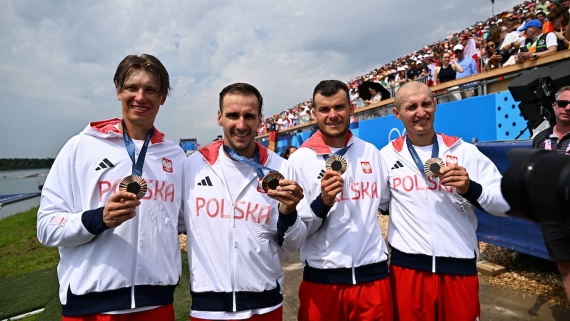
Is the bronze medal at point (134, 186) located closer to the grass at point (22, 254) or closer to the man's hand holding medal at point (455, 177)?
the man's hand holding medal at point (455, 177)

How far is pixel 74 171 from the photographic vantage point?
2.21 metres

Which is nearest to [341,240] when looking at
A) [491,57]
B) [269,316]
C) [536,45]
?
[269,316]

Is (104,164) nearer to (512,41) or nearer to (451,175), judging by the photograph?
(451,175)

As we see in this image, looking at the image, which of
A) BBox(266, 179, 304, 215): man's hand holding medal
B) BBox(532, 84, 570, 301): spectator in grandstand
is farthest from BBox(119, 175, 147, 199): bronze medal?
BBox(532, 84, 570, 301): spectator in grandstand

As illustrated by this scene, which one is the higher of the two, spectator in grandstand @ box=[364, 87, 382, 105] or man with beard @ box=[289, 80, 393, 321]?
spectator in grandstand @ box=[364, 87, 382, 105]

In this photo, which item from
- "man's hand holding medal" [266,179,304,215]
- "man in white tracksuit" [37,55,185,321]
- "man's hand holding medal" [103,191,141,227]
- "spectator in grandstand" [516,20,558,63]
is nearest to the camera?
"man's hand holding medal" [103,191,141,227]

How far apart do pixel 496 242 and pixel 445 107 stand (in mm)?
3353

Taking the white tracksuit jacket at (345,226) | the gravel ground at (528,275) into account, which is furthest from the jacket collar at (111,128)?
the gravel ground at (528,275)

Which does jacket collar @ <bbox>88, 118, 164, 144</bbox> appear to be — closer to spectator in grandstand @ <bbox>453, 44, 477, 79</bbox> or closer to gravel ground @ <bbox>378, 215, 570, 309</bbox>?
gravel ground @ <bbox>378, 215, 570, 309</bbox>

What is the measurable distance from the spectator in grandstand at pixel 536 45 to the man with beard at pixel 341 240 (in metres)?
4.67

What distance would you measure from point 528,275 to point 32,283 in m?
8.53

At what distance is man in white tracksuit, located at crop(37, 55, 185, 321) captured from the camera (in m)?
2.10

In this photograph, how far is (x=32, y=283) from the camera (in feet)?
22.8

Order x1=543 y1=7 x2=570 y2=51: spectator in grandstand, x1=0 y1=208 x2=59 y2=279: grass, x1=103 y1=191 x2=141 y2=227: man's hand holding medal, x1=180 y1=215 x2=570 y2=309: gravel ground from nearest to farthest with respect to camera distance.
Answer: x1=103 y1=191 x2=141 y2=227: man's hand holding medal → x1=180 y1=215 x2=570 y2=309: gravel ground → x1=543 y1=7 x2=570 y2=51: spectator in grandstand → x1=0 y1=208 x2=59 y2=279: grass
